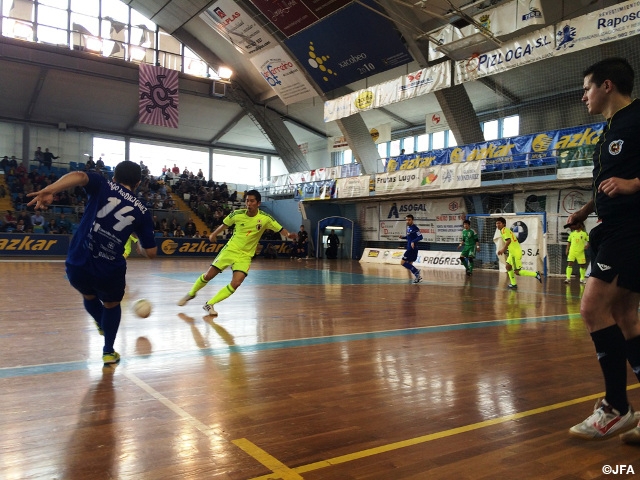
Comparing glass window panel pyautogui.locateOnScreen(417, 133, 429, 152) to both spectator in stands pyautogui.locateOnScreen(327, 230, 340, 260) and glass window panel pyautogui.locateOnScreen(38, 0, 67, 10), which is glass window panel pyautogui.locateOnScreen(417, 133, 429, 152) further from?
glass window panel pyautogui.locateOnScreen(38, 0, 67, 10)

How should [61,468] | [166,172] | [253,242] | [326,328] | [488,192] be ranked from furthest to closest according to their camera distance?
1. [166,172]
2. [488,192]
3. [253,242]
4. [326,328]
5. [61,468]

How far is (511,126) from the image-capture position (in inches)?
955

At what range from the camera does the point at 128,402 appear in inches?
130

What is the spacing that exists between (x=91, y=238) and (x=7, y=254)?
19128 millimetres

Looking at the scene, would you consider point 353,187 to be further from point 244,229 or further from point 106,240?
point 106,240

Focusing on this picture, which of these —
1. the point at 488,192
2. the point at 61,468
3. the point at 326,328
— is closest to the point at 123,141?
the point at 488,192

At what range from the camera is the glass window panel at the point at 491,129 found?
26.0 m

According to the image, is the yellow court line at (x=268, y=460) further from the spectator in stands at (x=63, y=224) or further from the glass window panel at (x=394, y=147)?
the glass window panel at (x=394, y=147)

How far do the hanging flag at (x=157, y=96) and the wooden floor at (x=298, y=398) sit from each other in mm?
16656

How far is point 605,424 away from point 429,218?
22.6 m

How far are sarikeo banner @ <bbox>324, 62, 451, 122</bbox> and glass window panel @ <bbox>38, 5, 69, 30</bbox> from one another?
1611 centimetres

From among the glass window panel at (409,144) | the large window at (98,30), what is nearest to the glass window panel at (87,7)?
the large window at (98,30)

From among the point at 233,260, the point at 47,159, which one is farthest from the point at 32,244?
the point at 233,260

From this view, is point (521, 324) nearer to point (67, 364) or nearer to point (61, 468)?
point (67, 364)
